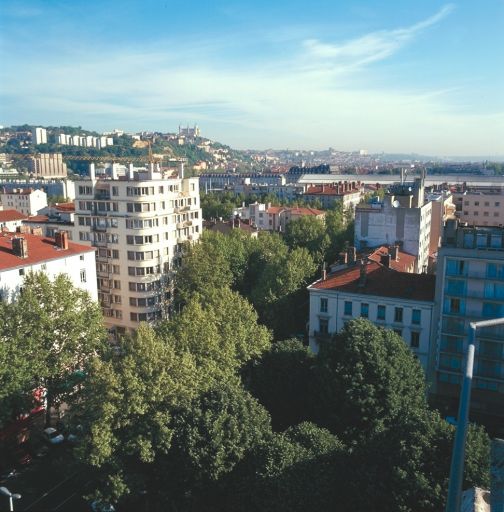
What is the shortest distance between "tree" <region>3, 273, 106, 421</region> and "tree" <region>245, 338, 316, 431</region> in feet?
39.5

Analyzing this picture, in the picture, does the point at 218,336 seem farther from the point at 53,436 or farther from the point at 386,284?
the point at 386,284

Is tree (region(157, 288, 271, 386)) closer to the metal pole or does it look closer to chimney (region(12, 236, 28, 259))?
chimney (region(12, 236, 28, 259))

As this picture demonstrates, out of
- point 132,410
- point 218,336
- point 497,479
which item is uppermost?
Result: point 497,479

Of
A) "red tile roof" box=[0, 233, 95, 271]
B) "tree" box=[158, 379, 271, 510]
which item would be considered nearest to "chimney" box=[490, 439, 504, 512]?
"tree" box=[158, 379, 271, 510]

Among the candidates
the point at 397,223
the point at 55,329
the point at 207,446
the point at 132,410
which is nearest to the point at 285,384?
the point at 207,446

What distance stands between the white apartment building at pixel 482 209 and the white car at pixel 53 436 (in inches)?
3597

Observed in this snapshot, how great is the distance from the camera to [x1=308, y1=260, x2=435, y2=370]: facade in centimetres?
4378

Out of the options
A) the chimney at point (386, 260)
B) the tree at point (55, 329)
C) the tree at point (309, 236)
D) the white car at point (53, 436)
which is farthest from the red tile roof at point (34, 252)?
the tree at point (309, 236)

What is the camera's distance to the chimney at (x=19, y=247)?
42312 millimetres

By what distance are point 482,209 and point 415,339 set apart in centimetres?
7501

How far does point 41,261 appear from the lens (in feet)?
141

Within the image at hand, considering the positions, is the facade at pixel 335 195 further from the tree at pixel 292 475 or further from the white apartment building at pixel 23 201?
the tree at pixel 292 475

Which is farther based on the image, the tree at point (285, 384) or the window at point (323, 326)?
the window at point (323, 326)

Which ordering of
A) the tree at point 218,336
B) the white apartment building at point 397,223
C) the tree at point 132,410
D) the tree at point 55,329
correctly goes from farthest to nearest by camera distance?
the white apartment building at point 397,223
the tree at point 55,329
the tree at point 218,336
the tree at point 132,410
